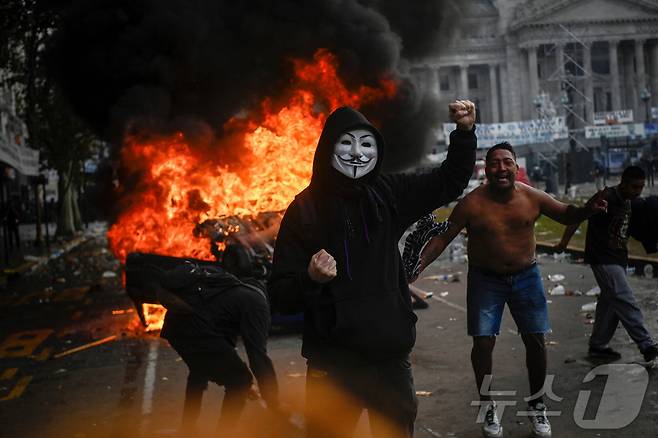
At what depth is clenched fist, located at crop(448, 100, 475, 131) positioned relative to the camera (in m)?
3.29

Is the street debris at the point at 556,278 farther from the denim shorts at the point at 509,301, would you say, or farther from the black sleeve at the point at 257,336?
the black sleeve at the point at 257,336

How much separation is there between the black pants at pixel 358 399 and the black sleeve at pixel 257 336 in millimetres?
1473

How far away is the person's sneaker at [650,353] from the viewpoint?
5812 mm

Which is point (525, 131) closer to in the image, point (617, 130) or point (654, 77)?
point (617, 130)

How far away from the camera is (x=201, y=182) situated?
10.8m

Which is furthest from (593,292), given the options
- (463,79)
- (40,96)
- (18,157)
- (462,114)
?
(463,79)

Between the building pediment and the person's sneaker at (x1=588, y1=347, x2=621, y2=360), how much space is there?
66.0 meters

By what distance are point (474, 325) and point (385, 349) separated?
1.83 m

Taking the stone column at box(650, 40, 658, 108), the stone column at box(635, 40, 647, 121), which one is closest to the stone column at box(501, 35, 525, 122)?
the stone column at box(635, 40, 647, 121)

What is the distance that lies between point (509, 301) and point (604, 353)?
212 centimetres

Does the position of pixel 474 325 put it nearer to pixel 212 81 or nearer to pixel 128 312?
pixel 128 312

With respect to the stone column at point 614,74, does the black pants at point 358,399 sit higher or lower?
lower

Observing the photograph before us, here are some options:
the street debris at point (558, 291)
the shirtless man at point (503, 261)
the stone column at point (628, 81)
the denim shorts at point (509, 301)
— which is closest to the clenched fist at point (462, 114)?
the shirtless man at point (503, 261)

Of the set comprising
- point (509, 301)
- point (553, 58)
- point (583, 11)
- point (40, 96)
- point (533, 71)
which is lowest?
point (509, 301)
